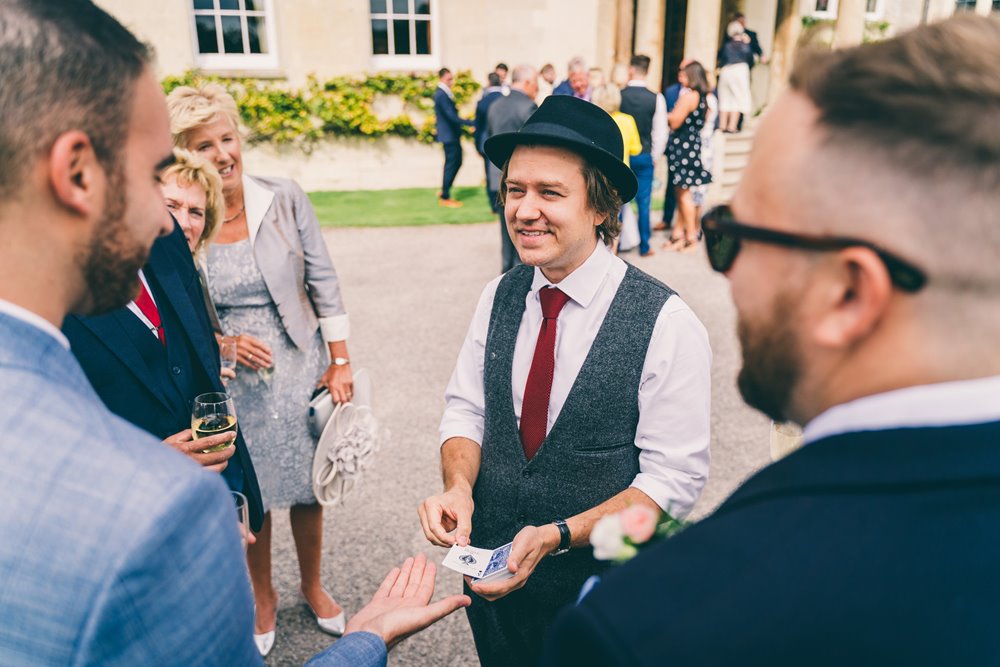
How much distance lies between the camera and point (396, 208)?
40.6 feet

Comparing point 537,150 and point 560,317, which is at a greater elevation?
point 537,150

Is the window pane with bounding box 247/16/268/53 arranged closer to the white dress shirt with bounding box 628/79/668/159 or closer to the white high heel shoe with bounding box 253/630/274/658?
the white dress shirt with bounding box 628/79/668/159

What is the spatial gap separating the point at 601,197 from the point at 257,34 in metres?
13.8

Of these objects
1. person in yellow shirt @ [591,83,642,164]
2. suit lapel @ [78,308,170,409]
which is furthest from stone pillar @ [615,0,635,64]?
suit lapel @ [78,308,170,409]

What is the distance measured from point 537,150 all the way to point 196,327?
1.24 meters

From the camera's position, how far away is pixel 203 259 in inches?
117

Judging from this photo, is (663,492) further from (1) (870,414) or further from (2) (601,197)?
(1) (870,414)

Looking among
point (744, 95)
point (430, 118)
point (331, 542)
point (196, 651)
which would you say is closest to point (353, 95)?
point (430, 118)

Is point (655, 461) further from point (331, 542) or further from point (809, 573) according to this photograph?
point (331, 542)

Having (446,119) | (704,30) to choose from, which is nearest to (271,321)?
(446,119)

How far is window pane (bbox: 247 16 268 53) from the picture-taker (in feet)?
45.2

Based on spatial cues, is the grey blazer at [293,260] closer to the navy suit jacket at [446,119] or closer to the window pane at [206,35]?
the navy suit jacket at [446,119]

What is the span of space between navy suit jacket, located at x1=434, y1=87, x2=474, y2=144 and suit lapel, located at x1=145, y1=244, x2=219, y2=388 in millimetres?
10625

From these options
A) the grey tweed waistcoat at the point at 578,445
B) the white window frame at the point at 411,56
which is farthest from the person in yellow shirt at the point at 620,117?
the white window frame at the point at 411,56
